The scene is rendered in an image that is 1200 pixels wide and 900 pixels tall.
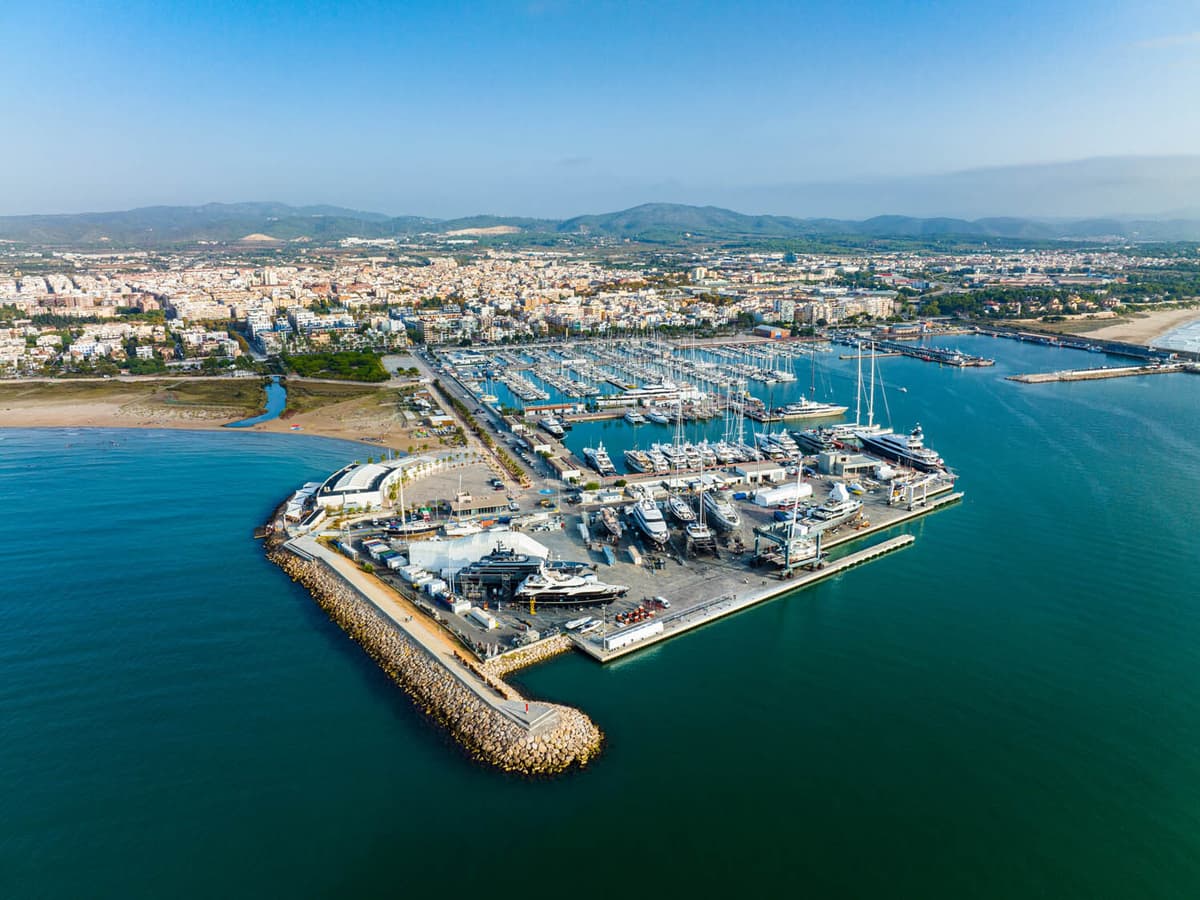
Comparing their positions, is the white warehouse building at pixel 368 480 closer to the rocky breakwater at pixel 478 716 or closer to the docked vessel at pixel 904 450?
the rocky breakwater at pixel 478 716

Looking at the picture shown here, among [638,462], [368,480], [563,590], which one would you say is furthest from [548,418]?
[563,590]

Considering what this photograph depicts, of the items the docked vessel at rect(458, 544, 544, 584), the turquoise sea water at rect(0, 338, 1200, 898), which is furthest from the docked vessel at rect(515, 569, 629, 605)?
the turquoise sea water at rect(0, 338, 1200, 898)

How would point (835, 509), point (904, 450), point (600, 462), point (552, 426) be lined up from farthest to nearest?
1. point (552, 426)
2. point (904, 450)
3. point (600, 462)
4. point (835, 509)

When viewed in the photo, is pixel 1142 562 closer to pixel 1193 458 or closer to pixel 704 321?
pixel 1193 458

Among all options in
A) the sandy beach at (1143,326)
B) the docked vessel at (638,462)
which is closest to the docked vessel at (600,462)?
the docked vessel at (638,462)

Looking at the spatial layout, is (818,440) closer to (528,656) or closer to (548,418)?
(548,418)
